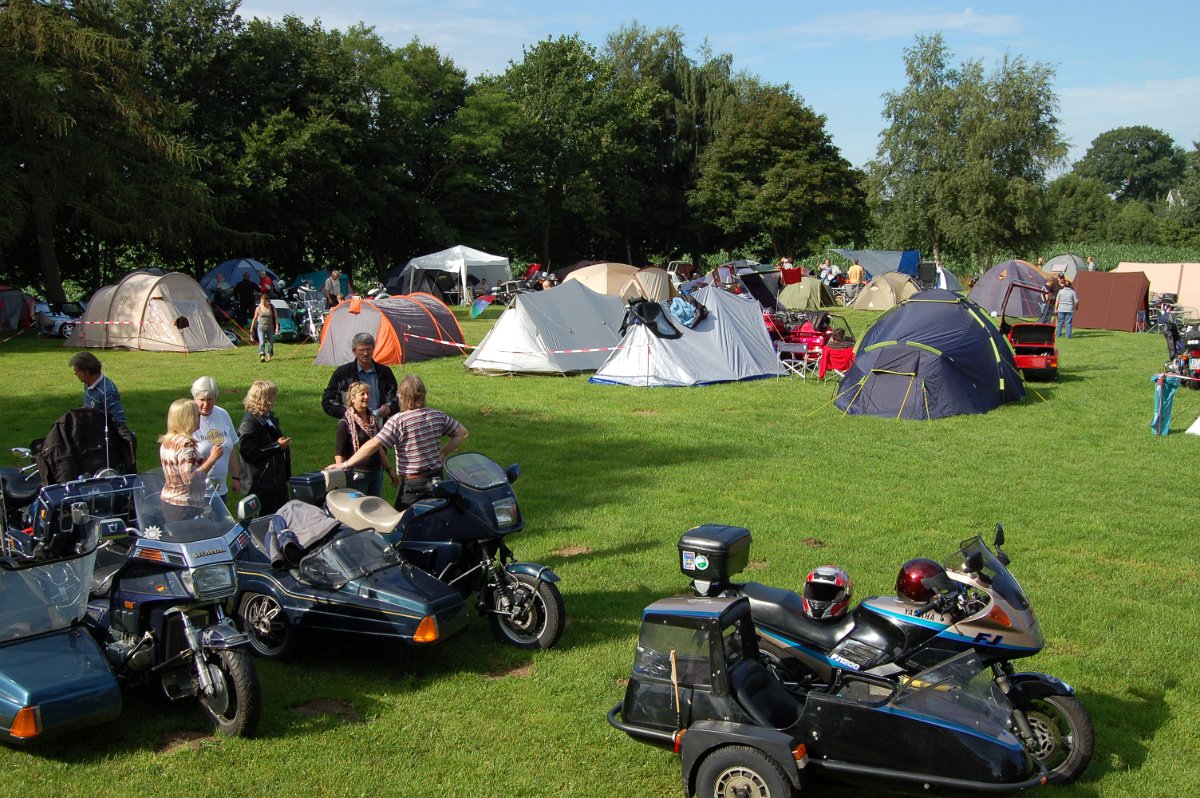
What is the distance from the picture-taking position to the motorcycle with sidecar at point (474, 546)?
19.2ft

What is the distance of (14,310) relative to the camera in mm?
25859

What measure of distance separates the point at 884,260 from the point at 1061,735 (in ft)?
122

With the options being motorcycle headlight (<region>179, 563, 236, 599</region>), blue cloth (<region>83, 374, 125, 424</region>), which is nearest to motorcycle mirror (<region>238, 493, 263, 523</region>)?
motorcycle headlight (<region>179, 563, 236, 599</region>)

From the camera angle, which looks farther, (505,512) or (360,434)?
(360,434)

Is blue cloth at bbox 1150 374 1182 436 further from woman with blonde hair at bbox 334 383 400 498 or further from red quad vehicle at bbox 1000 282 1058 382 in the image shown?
woman with blonde hair at bbox 334 383 400 498

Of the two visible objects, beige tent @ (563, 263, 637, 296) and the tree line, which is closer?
the tree line

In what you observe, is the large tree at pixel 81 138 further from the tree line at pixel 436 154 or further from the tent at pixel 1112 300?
the tent at pixel 1112 300

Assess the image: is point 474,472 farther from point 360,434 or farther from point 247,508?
point 360,434

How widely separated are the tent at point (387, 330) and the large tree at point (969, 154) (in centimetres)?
3050

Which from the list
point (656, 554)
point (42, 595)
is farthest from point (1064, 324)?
point (42, 595)

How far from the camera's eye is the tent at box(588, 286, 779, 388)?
16891mm

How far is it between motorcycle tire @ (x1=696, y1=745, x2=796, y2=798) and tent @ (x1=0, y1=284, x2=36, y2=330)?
2702 centimetres

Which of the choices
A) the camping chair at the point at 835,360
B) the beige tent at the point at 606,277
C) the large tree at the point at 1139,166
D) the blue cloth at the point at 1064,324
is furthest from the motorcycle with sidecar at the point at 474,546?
the large tree at the point at 1139,166

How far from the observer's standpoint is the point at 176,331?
22.2m
